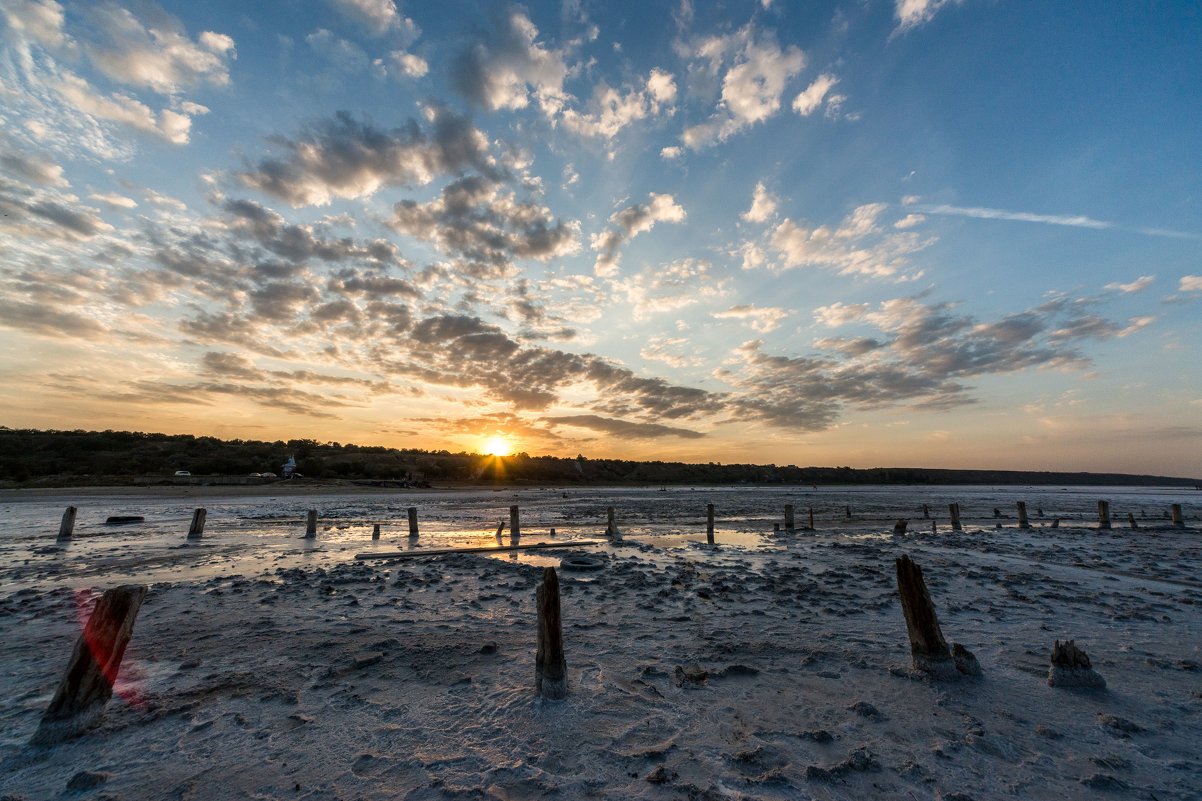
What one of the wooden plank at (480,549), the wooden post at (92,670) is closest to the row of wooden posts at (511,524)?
the wooden plank at (480,549)

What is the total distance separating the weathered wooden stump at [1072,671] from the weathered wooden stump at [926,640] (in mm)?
803

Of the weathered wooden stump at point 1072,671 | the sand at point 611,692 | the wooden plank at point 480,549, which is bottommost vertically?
the wooden plank at point 480,549

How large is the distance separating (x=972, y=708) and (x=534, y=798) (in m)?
5.11

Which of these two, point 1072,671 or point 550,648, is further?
point 1072,671

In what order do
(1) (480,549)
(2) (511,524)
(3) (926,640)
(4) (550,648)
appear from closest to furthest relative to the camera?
(4) (550,648), (3) (926,640), (1) (480,549), (2) (511,524)

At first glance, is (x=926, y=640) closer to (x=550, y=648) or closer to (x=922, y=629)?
(x=922, y=629)

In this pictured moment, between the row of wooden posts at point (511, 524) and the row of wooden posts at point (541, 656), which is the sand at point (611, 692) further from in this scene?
the row of wooden posts at point (511, 524)

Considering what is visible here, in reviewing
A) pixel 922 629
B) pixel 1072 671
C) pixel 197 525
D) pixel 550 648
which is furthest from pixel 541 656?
pixel 197 525

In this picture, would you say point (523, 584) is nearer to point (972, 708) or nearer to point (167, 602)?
point (167, 602)

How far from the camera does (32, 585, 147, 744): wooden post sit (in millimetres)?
4953

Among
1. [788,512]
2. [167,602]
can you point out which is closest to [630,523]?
[788,512]

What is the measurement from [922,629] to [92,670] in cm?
981

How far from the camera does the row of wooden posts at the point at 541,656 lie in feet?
16.6

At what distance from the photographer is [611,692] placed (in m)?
6.16
